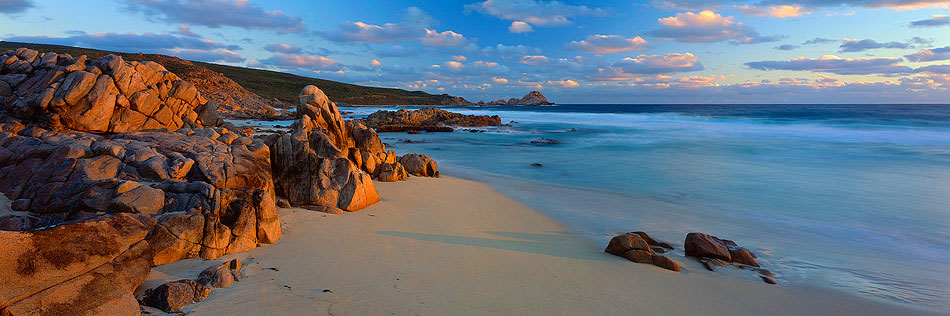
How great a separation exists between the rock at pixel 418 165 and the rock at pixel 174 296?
8507mm

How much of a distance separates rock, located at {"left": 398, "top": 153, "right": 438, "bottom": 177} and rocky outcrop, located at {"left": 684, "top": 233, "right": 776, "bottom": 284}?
7823 millimetres

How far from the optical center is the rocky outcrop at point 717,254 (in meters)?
6.13

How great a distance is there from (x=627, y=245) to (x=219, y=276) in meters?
5.30

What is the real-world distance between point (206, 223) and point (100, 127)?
6219mm

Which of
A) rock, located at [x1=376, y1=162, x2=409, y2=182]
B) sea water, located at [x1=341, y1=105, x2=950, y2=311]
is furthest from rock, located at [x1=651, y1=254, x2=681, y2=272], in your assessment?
rock, located at [x1=376, y1=162, x2=409, y2=182]

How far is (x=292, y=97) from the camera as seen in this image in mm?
83312

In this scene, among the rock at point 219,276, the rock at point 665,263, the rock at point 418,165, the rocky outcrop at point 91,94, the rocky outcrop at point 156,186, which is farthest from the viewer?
the rock at point 418,165

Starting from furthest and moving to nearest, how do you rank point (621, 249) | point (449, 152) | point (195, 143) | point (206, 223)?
point (449, 152), point (195, 143), point (621, 249), point (206, 223)

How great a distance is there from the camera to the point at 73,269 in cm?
359

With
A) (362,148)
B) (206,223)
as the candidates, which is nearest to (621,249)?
(206,223)

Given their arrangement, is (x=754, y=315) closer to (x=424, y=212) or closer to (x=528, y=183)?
(x=424, y=212)

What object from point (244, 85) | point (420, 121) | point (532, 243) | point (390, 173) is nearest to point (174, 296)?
point (532, 243)

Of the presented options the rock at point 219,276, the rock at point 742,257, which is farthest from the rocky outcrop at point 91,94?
the rock at point 742,257

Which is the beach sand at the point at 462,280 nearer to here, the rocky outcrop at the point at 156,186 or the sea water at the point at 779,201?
the rocky outcrop at the point at 156,186
